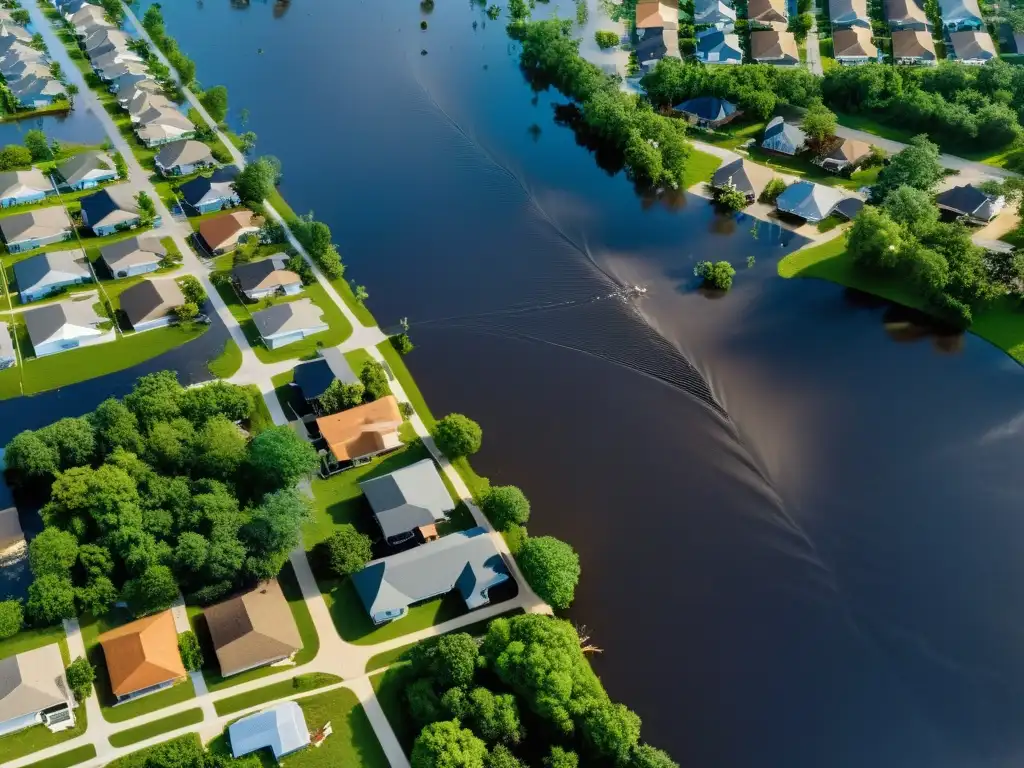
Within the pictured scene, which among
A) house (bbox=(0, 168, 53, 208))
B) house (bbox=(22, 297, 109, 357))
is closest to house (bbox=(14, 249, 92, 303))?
house (bbox=(22, 297, 109, 357))

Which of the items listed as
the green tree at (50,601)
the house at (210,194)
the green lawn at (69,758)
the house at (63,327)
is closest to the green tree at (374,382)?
the house at (63,327)

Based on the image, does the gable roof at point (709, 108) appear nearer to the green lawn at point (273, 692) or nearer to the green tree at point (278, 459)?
the green tree at point (278, 459)

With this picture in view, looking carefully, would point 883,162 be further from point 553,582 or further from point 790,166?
point 553,582

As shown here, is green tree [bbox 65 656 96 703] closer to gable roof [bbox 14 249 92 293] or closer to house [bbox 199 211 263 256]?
gable roof [bbox 14 249 92 293]

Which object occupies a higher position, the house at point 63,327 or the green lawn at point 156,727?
the house at point 63,327

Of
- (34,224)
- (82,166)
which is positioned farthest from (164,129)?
(34,224)

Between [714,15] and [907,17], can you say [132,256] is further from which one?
[907,17]

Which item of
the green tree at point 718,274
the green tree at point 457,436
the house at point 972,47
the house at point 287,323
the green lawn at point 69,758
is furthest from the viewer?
the house at point 972,47
